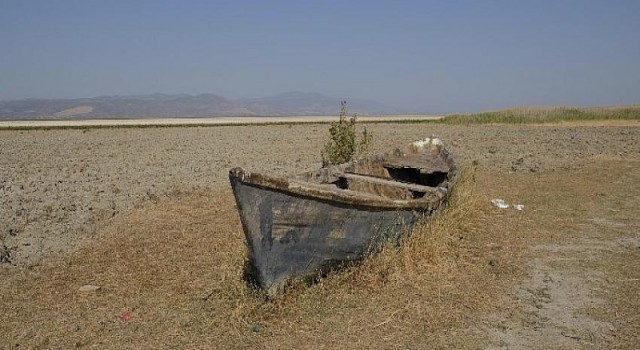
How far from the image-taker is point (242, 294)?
6129mm

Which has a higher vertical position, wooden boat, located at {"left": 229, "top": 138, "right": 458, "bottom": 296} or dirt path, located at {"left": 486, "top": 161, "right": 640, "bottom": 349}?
wooden boat, located at {"left": 229, "top": 138, "right": 458, "bottom": 296}

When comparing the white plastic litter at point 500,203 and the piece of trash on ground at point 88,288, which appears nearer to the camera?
the piece of trash on ground at point 88,288

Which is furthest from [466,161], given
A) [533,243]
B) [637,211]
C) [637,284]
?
[637,284]

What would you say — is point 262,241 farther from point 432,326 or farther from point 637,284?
point 637,284

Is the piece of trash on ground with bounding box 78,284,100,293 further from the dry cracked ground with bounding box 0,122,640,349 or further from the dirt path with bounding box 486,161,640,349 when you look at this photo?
the dirt path with bounding box 486,161,640,349

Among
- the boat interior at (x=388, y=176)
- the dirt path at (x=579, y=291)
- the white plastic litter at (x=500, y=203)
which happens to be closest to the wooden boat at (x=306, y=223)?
the boat interior at (x=388, y=176)

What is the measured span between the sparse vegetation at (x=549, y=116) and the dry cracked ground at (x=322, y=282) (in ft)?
115

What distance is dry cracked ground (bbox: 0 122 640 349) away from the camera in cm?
556

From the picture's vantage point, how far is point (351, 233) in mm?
6363

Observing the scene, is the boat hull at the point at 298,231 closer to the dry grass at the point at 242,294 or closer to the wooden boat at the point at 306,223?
the wooden boat at the point at 306,223

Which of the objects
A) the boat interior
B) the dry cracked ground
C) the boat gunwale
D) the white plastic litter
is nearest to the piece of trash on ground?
the dry cracked ground

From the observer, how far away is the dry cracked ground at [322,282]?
556cm

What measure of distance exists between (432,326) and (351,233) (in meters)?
1.43

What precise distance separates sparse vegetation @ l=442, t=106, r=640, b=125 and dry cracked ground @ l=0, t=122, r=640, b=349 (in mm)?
34929
